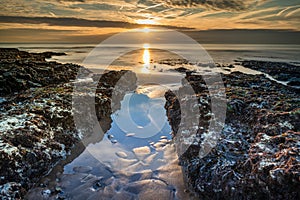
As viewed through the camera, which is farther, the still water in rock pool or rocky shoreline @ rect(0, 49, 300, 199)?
the still water in rock pool

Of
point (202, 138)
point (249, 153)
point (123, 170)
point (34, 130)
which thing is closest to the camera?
point (249, 153)

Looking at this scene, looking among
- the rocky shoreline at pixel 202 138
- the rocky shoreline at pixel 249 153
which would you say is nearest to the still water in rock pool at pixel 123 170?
the rocky shoreline at pixel 202 138

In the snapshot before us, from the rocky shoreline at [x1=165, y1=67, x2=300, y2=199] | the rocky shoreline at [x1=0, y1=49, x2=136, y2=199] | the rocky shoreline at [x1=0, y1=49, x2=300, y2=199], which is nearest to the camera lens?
the rocky shoreline at [x1=165, y1=67, x2=300, y2=199]

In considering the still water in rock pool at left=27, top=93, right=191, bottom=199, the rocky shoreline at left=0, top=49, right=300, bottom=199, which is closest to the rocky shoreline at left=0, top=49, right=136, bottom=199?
the rocky shoreline at left=0, top=49, right=300, bottom=199

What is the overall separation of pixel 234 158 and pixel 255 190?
188 centimetres

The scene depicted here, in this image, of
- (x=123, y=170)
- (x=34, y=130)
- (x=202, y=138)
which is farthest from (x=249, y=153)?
(x=34, y=130)

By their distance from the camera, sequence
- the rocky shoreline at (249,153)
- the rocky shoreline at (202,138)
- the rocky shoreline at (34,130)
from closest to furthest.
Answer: the rocky shoreline at (249,153)
the rocky shoreline at (202,138)
the rocky shoreline at (34,130)

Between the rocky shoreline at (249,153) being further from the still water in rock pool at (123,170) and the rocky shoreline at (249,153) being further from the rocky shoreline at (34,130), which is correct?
the rocky shoreline at (34,130)

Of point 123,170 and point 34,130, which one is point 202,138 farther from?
point 34,130

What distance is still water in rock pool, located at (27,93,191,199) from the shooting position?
9.54m

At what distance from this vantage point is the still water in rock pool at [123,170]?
9.54 metres

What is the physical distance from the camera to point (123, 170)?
11.1m

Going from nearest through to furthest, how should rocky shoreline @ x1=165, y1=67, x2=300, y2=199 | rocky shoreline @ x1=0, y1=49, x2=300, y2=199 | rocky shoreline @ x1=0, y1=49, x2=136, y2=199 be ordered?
1. rocky shoreline @ x1=165, y1=67, x2=300, y2=199
2. rocky shoreline @ x1=0, y1=49, x2=300, y2=199
3. rocky shoreline @ x1=0, y1=49, x2=136, y2=199

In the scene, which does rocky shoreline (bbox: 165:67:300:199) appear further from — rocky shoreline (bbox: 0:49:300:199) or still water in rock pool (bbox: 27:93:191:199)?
still water in rock pool (bbox: 27:93:191:199)
